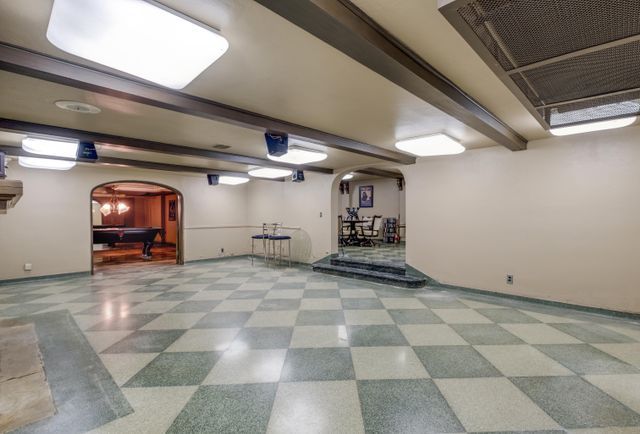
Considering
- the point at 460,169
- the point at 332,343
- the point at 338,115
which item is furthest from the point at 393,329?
the point at 460,169

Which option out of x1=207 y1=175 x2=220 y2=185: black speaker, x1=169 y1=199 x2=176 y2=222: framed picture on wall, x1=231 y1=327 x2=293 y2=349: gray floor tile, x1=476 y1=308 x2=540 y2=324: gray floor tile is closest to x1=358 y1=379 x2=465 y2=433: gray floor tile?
x1=231 y1=327 x2=293 y2=349: gray floor tile

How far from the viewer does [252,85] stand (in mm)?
2430

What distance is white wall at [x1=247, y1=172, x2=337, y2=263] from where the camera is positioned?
7.28 metres

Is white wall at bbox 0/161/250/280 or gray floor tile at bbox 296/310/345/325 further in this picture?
white wall at bbox 0/161/250/280

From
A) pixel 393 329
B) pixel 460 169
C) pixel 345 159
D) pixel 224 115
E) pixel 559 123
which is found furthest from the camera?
pixel 345 159

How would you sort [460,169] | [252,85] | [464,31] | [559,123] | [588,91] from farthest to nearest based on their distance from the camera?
[460,169] < [559,123] < [252,85] < [588,91] < [464,31]

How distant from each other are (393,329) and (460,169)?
10.4 ft

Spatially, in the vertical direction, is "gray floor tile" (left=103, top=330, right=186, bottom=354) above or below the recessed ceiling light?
below

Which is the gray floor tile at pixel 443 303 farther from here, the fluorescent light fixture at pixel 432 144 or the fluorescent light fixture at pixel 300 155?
the fluorescent light fixture at pixel 300 155

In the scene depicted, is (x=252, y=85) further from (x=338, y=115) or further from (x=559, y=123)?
(x=559, y=123)

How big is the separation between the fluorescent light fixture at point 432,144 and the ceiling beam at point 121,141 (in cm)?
288

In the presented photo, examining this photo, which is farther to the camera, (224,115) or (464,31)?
(224,115)

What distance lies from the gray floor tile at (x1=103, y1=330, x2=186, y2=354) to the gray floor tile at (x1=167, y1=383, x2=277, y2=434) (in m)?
1.04

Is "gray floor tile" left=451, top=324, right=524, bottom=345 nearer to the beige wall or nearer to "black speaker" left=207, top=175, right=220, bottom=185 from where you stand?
the beige wall
